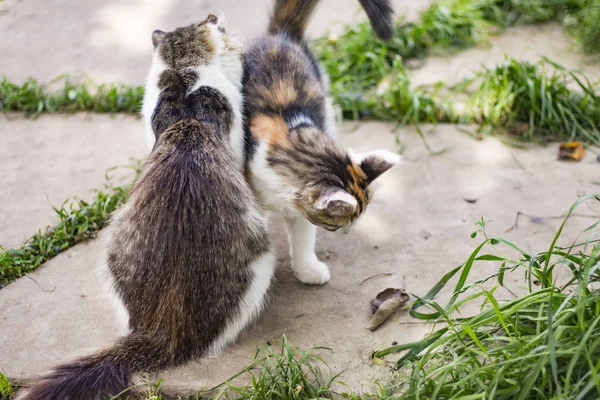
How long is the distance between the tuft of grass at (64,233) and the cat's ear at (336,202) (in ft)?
4.50

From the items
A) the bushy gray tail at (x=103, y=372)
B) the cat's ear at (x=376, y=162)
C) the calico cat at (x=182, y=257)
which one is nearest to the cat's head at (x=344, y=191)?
the cat's ear at (x=376, y=162)

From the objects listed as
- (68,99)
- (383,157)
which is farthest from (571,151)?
(68,99)

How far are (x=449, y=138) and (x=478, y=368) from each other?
7.62 ft

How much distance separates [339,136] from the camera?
14.6 feet

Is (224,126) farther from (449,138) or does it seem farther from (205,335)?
(449,138)

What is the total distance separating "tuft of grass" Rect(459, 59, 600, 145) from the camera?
4.34 metres

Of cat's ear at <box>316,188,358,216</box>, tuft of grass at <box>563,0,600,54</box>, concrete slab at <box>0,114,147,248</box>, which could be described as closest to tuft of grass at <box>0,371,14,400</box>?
concrete slab at <box>0,114,147,248</box>

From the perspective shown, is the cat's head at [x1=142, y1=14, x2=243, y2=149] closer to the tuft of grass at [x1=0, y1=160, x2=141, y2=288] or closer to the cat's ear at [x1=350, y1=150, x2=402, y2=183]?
the tuft of grass at [x1=0, y1=160, x2=141, y2=288]

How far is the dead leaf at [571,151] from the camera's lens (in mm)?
4172

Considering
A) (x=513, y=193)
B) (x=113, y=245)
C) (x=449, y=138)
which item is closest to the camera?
(x=113, y=245)

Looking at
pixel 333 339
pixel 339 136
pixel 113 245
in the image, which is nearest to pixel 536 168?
pixel 339 136

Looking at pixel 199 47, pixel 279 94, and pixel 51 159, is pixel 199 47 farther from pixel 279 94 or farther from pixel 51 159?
pixel 51 159

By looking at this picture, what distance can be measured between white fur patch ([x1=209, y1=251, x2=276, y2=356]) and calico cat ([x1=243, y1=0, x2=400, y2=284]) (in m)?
0.31

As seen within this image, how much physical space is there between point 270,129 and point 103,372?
1.36 m
